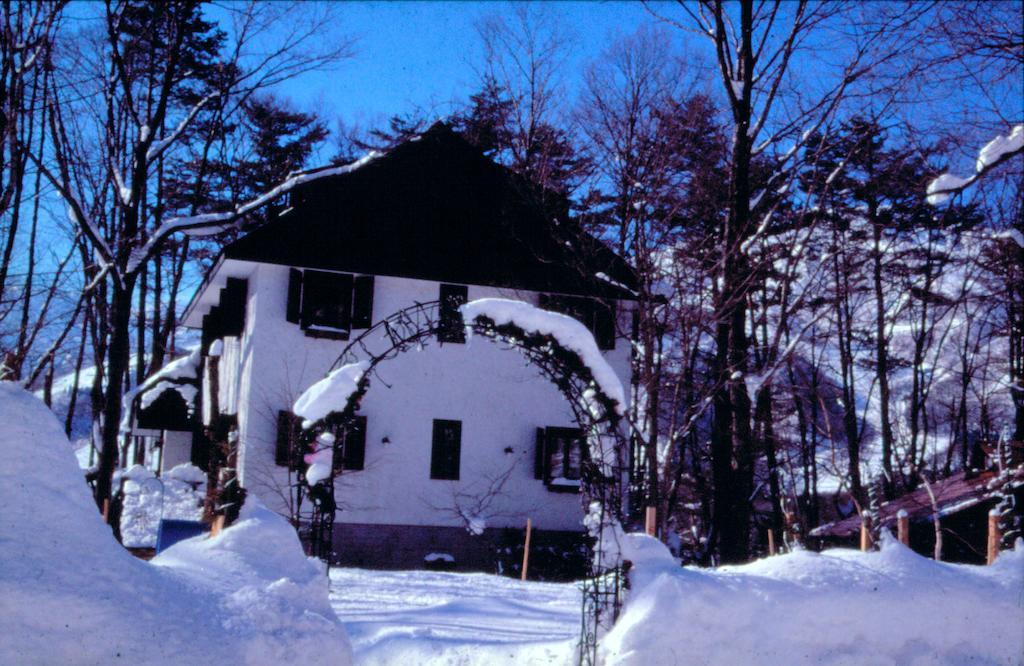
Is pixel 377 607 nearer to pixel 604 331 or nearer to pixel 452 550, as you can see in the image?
pixel 452 550

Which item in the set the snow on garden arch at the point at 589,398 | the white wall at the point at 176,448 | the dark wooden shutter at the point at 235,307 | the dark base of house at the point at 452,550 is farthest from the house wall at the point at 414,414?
the snow on garden arch at the point at 589,398

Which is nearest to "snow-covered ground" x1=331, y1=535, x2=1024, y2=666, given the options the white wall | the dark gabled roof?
the dark gabled roof

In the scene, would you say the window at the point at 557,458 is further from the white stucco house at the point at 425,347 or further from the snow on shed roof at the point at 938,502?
the snow on shed roof at the point at 938,502

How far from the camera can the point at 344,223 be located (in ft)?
69.9

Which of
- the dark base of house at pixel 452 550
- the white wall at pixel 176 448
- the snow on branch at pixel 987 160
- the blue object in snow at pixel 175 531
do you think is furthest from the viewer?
the white wall at pixel 176 448

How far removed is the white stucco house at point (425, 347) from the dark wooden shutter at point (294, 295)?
0.03 m

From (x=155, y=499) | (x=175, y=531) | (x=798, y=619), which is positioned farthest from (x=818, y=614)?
(x=155, y=499)

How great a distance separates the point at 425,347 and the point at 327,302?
8.32 feet

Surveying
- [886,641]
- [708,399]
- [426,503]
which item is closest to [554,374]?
[886,641]

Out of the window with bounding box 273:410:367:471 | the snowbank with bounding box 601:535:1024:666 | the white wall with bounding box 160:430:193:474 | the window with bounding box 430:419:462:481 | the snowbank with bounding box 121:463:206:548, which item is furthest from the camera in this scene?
the white wall with bounding box 160:430:193:474

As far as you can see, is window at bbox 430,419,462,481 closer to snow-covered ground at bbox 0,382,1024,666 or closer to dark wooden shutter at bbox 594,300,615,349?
dark wooden shutter at bbox 594,300,615,349

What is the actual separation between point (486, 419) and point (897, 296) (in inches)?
529

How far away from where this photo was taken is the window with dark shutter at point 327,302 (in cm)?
2031

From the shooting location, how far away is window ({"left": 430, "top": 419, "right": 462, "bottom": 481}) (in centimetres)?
2123
